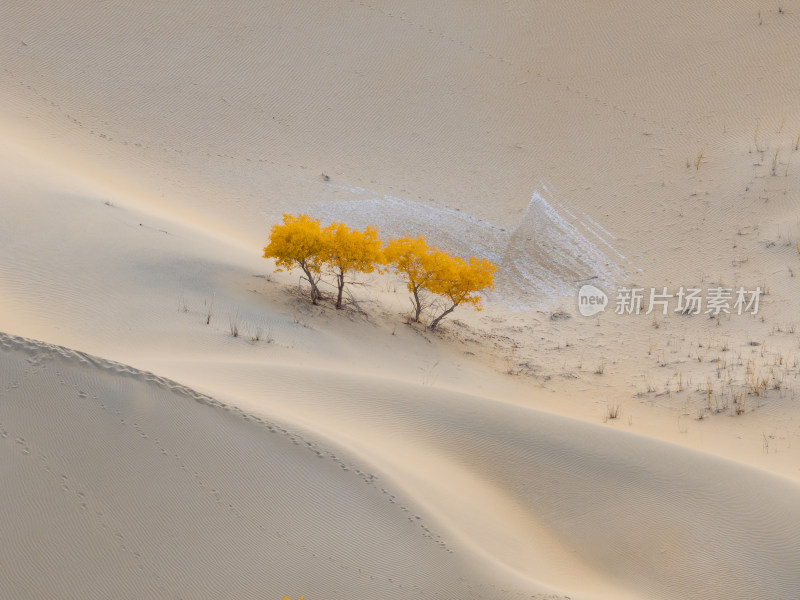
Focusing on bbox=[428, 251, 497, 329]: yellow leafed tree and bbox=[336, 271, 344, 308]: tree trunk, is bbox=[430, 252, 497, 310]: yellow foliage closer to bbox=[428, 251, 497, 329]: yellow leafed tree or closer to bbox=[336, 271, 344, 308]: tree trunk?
bbox=[428, 251, 497, 329]: yellow leafed tree

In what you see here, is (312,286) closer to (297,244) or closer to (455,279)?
(297,244)

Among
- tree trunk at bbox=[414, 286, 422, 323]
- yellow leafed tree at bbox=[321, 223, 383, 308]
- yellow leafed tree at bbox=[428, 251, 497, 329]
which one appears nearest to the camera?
yellow leafed tree at bbox=[321, 223, 383, 308]

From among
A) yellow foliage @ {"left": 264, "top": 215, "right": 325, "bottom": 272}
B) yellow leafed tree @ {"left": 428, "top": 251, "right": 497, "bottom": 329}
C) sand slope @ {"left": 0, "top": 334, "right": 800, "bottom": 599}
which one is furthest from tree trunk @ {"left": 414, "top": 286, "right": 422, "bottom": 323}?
sand slope @ {"left": 0, "top": 334, "right": 800, "bottom": 599}

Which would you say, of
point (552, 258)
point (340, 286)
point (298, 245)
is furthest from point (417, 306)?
point (552, 258)

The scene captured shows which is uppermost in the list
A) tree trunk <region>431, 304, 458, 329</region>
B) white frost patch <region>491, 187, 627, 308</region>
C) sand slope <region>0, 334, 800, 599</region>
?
white frost patch <region>491, 187, 627, 308</region>

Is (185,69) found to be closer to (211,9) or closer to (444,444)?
(211,9)

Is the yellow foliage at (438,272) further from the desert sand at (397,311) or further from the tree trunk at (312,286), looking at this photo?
the tree trunk at (312,286)

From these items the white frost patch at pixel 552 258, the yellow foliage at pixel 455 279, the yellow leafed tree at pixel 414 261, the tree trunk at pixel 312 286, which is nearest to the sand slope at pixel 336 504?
the tree trunk at pixel 312 286

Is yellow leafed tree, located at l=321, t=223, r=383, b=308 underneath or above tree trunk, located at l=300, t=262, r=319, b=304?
above
